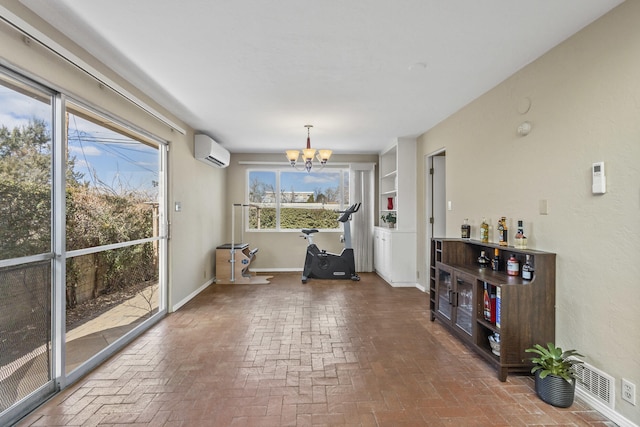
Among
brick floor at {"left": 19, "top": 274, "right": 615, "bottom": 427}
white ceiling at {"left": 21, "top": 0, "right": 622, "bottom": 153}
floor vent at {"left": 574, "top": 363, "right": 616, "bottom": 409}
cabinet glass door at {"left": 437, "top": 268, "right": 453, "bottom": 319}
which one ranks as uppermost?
white ceiling at {"left": 21, "top": 0, "right": 622, "bottom": 153}

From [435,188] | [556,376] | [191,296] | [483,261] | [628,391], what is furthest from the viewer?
[435,188]

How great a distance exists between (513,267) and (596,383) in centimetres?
91

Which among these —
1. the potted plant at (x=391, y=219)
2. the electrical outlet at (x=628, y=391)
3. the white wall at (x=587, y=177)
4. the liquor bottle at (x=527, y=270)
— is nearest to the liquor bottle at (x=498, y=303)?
the liquor bottle at (x=527, y=270)

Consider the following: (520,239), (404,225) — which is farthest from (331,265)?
(520,239)

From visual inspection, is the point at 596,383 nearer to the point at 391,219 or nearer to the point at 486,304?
the point at 486,304

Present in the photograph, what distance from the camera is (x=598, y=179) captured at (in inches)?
81.7

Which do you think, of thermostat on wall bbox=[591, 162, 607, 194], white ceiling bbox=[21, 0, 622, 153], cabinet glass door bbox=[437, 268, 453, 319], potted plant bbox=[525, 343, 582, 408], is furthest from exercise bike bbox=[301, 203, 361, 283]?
thermostat on wall bbox=[591, 162, 607, 194]

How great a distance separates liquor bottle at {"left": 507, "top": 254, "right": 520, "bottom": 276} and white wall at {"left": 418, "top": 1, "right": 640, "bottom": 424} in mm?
207

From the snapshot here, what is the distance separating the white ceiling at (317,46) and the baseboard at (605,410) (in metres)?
2.45

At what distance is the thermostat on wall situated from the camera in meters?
2.05

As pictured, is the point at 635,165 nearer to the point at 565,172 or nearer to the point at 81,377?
the point at 565,172

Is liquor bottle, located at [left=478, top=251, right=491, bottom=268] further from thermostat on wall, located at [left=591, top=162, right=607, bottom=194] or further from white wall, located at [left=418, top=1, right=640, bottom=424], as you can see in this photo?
thermostat on wall, located at [left=591, top=162, right=607, bottom=194]

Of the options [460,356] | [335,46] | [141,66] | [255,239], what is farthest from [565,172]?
[255,239]

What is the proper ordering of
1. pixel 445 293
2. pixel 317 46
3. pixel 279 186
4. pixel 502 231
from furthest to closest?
pixel 279 186, pixel 445 293, pixel 502 231, pixel 317 46
